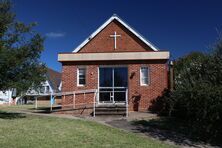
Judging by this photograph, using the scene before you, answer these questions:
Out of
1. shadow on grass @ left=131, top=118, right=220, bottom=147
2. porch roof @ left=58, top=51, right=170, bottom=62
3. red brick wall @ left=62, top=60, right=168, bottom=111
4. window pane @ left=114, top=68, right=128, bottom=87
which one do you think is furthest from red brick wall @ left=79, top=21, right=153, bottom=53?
shadow on grass @ left=131, top=118, right=220, bottom=147

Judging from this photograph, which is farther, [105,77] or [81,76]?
[81,76]

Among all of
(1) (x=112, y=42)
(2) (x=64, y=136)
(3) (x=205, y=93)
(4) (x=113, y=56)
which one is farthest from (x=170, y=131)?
(1) (x=112, y=42)

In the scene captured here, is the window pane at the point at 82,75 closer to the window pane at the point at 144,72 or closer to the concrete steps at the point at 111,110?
the concrete steps at the point at 111,110

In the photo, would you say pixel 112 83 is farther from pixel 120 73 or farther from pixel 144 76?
pixel 144 76

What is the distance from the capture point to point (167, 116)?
17.0 metres

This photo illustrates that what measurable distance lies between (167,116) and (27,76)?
7556mm

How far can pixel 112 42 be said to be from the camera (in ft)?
66.3

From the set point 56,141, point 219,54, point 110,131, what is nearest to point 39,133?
point 56,141

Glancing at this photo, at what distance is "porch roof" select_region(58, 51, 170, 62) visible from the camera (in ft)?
60.7

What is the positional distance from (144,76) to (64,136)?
9.70 metres

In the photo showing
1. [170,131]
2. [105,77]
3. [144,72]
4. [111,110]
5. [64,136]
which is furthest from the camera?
[105,77]

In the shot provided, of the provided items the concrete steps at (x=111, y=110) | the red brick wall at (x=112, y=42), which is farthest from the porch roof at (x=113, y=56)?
the concrete steps at (x=111, y=110)

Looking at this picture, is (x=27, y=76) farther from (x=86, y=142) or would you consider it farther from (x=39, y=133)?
(x=86, y=142)

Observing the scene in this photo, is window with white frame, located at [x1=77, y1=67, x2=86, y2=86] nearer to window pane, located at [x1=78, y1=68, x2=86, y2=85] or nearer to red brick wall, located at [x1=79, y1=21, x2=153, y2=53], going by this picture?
window pane, located at [x1=78, y1=68, x2=86, y2=85]
